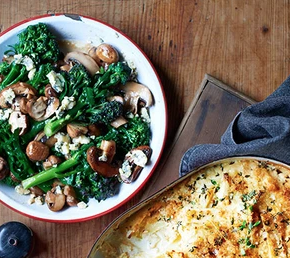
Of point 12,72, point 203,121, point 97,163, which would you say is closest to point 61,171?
point 97,163

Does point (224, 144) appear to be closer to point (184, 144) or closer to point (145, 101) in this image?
point (184, 144)

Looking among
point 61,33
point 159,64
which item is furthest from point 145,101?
point 61,33

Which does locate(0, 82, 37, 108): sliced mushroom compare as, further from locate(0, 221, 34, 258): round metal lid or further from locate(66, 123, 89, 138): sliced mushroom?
locate(0, 221, 34, 258): round metal lid

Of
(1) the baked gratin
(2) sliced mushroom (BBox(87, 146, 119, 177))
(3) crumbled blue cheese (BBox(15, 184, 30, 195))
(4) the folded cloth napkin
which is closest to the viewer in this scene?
(1) the baked gratin

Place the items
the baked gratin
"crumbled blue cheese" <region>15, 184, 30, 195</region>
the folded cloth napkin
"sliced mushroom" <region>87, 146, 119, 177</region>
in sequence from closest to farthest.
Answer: the baked gratin, the folded cloth napkin, "sliced mushroom" <region>87, 146, 119, 177</region>, "crumbled blue cheese" <region>15, 184, 30, 195</region>

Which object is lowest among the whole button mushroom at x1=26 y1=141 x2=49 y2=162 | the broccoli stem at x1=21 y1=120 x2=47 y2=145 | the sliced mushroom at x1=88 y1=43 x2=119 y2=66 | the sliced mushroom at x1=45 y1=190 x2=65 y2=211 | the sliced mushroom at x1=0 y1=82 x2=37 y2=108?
the sliced mushroom at x1=45 y1=190 x2=65 y2=211

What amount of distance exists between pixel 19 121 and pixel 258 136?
42.1 inches

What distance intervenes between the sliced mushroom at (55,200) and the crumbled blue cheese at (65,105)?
366 mm

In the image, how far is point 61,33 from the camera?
249 cm

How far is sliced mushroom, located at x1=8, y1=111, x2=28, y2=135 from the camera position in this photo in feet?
7.89

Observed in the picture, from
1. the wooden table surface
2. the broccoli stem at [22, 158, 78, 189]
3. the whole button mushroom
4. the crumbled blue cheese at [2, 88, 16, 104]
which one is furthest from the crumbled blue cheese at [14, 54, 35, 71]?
the broccoli stem at [22, 158, 78, 189]

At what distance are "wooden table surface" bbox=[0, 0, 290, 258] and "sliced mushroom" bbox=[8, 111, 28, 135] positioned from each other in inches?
16.1

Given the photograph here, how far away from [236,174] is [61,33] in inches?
42.9

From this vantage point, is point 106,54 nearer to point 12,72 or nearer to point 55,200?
point 12,72
